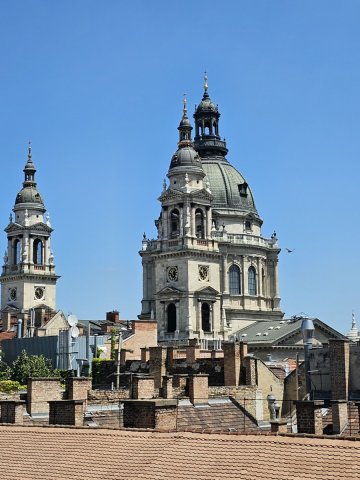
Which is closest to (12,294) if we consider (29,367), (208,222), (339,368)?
(208,222)

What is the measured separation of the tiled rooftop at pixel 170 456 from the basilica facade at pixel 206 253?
7009 cm

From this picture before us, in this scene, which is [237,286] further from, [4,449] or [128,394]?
[4,449]

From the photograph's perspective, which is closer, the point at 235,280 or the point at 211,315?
the point at 211,315

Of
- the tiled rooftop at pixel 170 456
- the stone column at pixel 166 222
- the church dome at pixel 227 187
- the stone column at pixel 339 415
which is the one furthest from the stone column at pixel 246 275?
the tiled rooftop at pixel 170 456

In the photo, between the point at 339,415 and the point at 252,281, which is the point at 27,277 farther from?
the point at 339,415

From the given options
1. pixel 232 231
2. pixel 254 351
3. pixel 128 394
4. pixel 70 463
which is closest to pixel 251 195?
pixel 232 231

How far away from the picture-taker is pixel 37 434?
2775 centimetres

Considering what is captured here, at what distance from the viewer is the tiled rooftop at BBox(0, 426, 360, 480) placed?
2005 centimetres

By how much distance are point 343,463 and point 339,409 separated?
1306 cm

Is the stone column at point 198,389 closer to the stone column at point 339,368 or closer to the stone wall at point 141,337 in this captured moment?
the stone column at point 339,368

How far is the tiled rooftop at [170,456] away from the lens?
20047 millimetres

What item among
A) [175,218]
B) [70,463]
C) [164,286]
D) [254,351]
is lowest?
[70,463]

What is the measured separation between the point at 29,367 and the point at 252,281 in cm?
4169

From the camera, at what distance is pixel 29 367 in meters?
75.0
